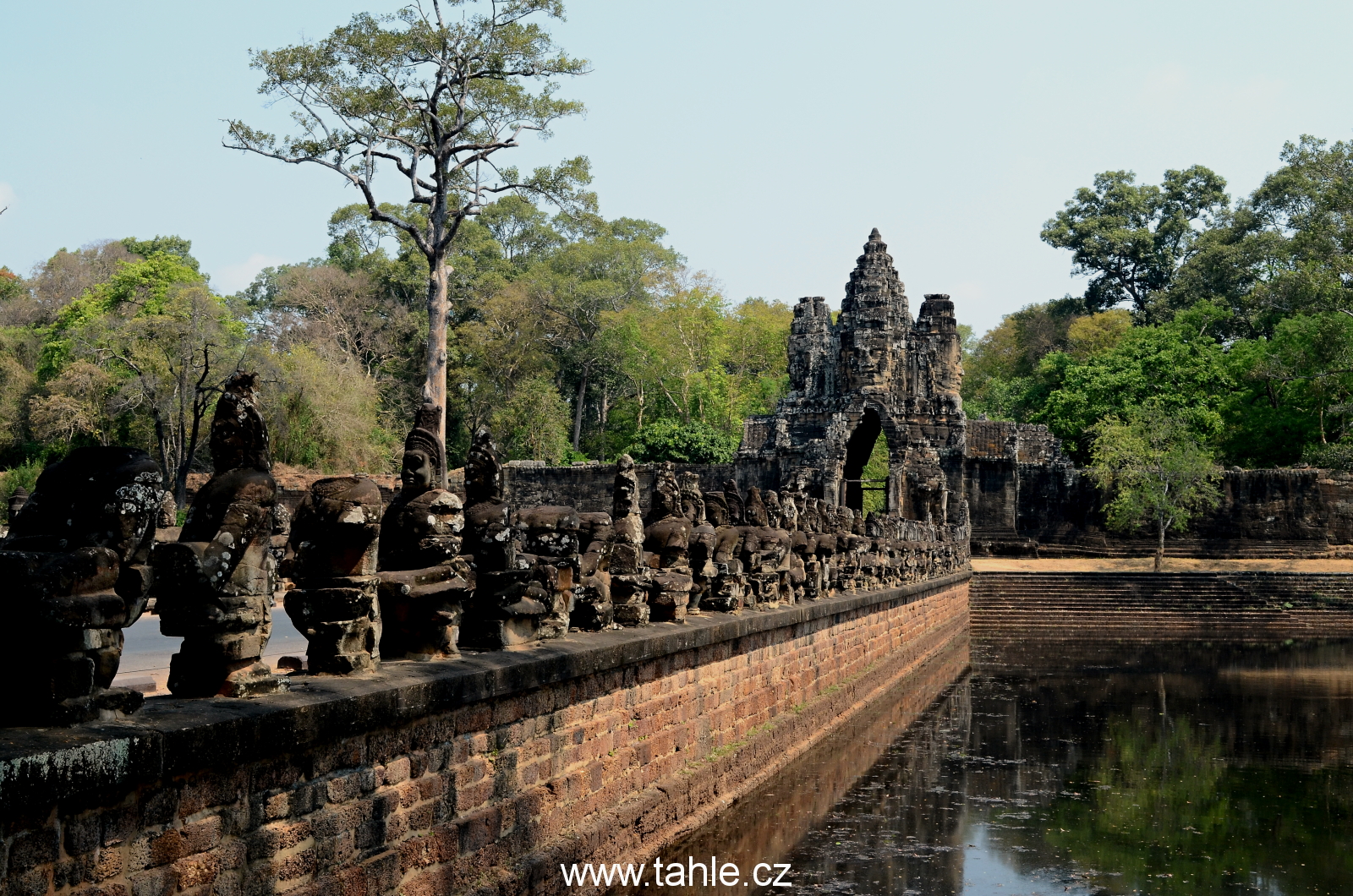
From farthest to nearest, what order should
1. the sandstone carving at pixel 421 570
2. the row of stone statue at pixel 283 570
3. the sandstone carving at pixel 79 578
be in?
the sandstone carving at pixel 421 570, the row of stone statue at pixel 283 570, the sandstone carving at pixel 79 578

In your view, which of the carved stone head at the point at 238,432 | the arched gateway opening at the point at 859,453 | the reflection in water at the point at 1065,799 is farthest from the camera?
the arched gateway opening at the point at 859,453

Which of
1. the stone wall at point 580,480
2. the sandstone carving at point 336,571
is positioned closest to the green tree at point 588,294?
the stone wall at point 580,480

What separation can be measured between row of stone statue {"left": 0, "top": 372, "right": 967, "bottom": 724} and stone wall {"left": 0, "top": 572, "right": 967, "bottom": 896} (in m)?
0.17

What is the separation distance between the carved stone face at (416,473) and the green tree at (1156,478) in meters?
32.6

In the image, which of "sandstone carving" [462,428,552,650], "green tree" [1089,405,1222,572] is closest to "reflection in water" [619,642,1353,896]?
"sandstone carving" [462,428,552,650]

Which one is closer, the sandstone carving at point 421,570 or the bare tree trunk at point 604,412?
→ the sandstone carving at point 421,570

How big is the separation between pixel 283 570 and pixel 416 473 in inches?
31.0

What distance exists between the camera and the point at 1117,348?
167 feet

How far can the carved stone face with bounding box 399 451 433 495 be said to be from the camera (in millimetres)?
6168

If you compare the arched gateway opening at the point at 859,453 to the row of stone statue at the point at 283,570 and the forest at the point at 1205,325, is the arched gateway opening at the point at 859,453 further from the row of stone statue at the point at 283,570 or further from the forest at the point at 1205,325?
the row of stone statue at the point at 283,570

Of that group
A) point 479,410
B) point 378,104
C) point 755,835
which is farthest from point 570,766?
point 479,410

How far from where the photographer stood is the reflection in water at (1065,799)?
8.45 m

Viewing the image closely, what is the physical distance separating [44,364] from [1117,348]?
36910 mm

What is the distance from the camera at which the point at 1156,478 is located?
37344mm
